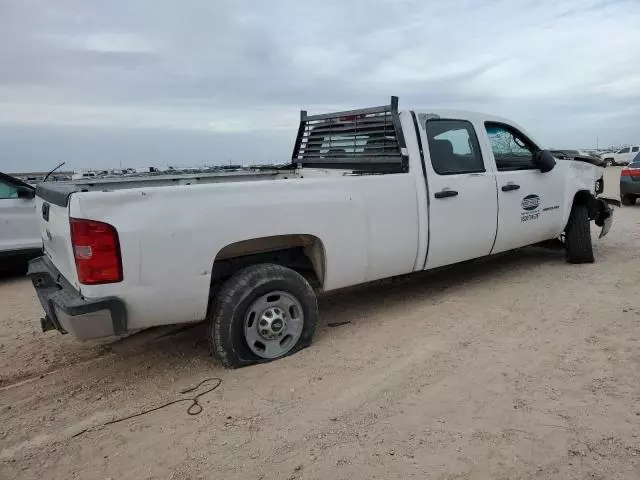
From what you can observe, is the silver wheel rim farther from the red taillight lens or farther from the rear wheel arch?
the red taillight lens

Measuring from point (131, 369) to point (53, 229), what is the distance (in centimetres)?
115

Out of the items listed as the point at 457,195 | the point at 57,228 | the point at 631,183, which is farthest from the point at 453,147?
the point at 631,183

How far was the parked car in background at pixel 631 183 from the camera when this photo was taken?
1265 centimetres

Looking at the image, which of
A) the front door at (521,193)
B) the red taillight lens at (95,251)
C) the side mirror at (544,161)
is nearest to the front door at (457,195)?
the front door at (521,193)

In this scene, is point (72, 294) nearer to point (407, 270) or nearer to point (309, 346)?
point (309, 346)

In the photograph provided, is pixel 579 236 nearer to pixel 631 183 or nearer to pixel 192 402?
pixel 192 402

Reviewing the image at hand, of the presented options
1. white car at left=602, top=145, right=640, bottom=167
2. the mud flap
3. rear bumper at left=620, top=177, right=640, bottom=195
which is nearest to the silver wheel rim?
the mud flap

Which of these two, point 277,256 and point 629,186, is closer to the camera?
point 277,256

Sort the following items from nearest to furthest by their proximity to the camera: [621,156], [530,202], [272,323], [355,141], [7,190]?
[272,323]
[355,141]
[530,202]
[7,190]
[621,156]

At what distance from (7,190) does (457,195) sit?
5983 mm

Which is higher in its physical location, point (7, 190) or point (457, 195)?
point (7, 190)

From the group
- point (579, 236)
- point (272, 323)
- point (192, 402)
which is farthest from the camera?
point (579, 236)

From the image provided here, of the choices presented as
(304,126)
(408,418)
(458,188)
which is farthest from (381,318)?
(304,126)

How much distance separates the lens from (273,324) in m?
3.78
